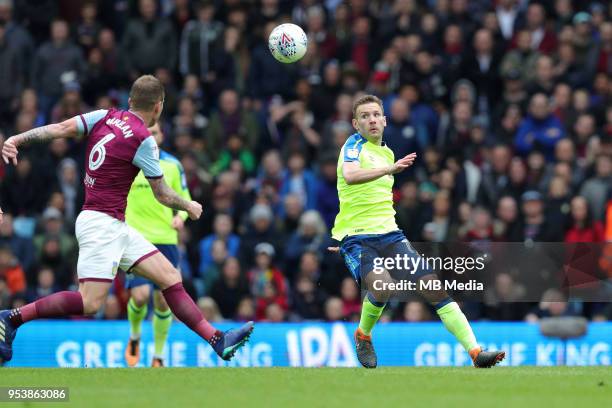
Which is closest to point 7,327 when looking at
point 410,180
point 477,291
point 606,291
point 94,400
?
point 94,400

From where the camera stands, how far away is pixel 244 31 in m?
22.5

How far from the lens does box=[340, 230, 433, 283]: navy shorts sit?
12.3 m

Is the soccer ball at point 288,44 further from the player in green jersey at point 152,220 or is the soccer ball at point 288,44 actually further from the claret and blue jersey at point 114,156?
the claret and blue jersey at point 114,156

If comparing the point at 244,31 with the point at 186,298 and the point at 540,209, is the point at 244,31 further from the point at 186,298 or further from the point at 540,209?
the point at 186,298

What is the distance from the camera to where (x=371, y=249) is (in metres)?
12.4

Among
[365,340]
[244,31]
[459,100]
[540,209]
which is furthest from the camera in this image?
[244,31]

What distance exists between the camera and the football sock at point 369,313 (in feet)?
40.7

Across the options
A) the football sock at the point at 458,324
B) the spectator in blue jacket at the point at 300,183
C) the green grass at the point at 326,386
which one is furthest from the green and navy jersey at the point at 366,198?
the spectator in blue jacket at the point at 300,183

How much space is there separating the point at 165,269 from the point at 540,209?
8.22 m

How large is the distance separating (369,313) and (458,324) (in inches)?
33.2

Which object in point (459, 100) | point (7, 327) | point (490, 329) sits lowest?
point (490, 329)

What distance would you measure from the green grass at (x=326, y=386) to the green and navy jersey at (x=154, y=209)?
7.96 feet

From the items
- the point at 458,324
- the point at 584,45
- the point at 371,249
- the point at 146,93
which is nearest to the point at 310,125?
the point at 584,45

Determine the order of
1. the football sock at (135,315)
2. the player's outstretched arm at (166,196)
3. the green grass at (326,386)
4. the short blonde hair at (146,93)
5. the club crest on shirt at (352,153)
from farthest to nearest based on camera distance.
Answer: the football sock at (135,315), the club crest on shirt at (352,153), the short blonde hair at (146,93), the player's outstretched arm at (166,196), the green grass at (326,386)
